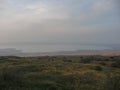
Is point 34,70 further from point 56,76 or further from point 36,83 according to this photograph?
point 36,83

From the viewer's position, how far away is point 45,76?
35.9 m

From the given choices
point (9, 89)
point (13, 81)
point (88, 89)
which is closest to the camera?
point (9, 89)

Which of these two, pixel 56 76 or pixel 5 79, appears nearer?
pixel 5 79

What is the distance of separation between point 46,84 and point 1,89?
227 inches

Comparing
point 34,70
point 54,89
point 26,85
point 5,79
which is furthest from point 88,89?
point 34,70

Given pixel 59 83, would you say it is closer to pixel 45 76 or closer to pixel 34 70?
pixel 45 76

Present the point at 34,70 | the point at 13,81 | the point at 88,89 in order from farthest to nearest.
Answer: the point at 34,70 → the point at 13,81 → the point at 88,89

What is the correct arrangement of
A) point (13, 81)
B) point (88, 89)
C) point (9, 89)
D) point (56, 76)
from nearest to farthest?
point (9, 89) → point (88, 89) → point (13, 81) → point (56, 76)

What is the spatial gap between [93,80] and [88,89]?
6.09 meters

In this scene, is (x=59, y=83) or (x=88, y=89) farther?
(x=59, y=83)

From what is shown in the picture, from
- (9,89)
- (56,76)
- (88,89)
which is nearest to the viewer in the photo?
(9,89)

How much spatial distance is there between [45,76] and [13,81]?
6776mm

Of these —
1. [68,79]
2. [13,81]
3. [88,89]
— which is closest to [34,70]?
[68,79]

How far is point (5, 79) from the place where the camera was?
30078 mm
